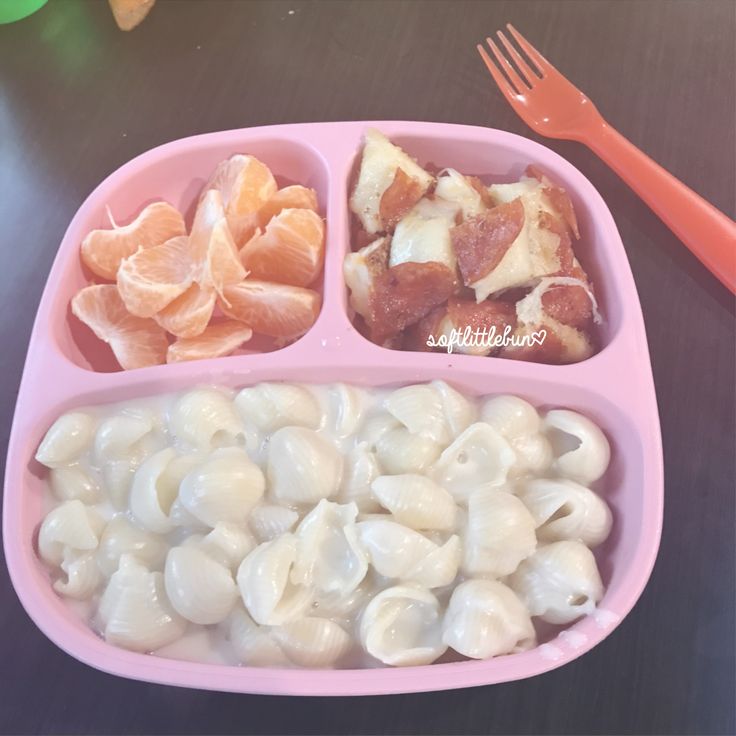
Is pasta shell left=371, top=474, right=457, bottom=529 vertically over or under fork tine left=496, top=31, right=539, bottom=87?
under

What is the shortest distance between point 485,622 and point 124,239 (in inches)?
33.2

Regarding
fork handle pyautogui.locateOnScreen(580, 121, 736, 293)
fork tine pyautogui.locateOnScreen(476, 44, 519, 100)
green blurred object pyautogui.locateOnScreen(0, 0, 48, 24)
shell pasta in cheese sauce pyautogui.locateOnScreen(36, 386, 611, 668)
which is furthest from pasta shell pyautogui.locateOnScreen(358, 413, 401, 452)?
green blurred object pyautogui.locateOnScreen(0, 0, 48, 24)

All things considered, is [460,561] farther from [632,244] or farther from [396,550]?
[632,244]

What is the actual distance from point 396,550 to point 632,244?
0.78m

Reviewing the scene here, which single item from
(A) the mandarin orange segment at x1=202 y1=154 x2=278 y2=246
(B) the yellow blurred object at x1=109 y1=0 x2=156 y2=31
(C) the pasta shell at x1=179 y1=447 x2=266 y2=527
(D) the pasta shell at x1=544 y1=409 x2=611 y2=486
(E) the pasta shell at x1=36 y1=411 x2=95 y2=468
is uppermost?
(B) the yellow blurred object at x1=109 y1=0 x2=156 y2=31

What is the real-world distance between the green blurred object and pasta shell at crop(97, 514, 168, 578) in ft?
4.51

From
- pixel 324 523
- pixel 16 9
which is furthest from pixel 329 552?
pixel 16 9

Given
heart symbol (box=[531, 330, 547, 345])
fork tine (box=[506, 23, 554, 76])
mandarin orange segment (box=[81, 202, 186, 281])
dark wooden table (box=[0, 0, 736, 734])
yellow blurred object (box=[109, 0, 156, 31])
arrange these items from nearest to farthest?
dark wooden table (box=[0, 0, 736, 734]), heart symbol (box=[531, 330, 547, 345]), mandarin orange segment (box=[81, 202, 186, 281]), fork tine (box=[506, 23, 554, 76]), yellow blurred object (box=[109, 0, 156, 31])

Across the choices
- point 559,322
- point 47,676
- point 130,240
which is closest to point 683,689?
point 559,322

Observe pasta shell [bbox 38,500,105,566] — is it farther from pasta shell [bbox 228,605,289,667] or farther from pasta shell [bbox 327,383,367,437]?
pasta shell [bbox 327,383,367,437]

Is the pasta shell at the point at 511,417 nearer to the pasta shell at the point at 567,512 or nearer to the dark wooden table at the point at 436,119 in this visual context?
the pasta shell at the point at 567,512

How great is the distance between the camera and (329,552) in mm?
955

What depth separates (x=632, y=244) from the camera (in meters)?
1.33

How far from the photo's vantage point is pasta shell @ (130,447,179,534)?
984 millimetres
